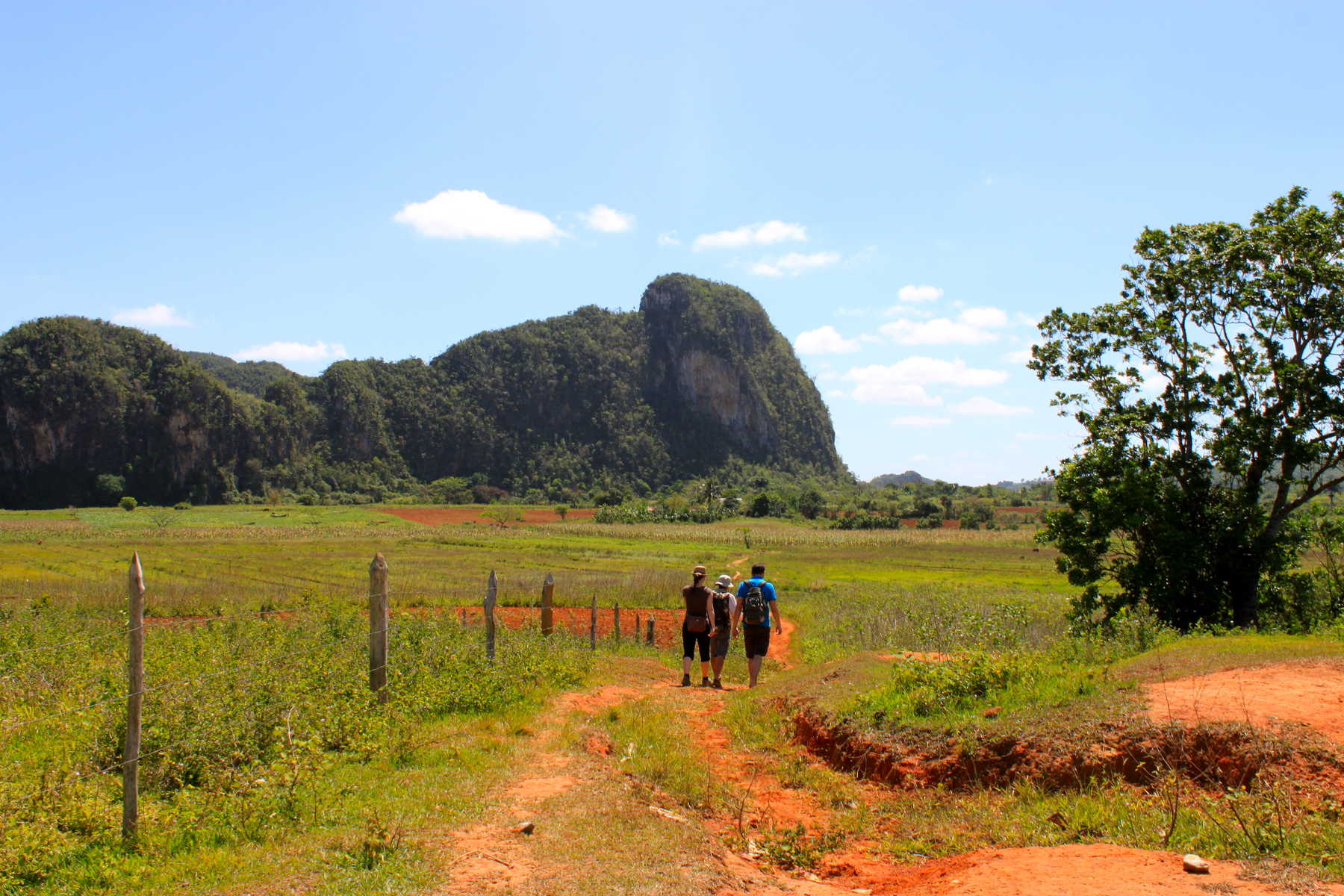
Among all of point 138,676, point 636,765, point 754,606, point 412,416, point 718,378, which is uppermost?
point 718,378

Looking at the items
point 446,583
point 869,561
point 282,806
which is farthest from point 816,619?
point 869,561

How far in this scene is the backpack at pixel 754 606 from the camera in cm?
1197

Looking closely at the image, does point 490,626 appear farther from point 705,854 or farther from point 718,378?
point 718,378

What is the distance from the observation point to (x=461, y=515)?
95.6 m

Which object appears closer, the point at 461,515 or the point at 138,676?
the point at 138,676

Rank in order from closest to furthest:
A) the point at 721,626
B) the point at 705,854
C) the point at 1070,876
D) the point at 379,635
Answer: the point at 1070,876, the point at 705,854, the point at 379,635, the point at 721,626

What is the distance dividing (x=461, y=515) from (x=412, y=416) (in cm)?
8271

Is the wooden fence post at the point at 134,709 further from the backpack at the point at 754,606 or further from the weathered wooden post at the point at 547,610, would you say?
the weathered wooden post at the point at 547,610

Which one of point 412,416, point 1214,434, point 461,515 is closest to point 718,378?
point 412,416

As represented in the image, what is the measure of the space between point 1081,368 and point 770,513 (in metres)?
93.2

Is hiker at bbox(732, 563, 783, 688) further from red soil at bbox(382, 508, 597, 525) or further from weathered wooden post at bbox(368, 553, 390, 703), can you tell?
red soil at bbox(382, 508, 597, 525)

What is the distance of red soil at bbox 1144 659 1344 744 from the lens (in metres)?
6.69

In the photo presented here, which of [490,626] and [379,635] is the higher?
[379,635]

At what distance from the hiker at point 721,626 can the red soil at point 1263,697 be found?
5490 millimetres
